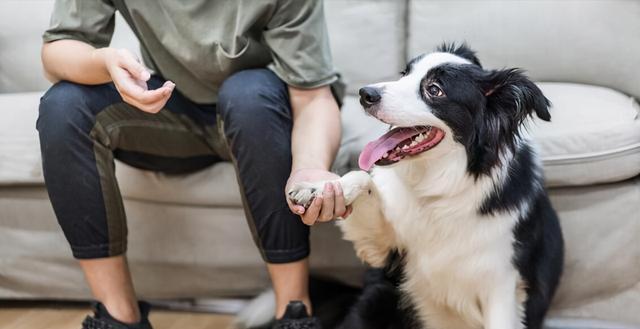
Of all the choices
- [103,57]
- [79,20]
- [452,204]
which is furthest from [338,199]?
[79,20]

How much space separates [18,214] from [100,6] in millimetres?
670

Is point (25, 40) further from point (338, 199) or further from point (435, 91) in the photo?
point (435, 91)

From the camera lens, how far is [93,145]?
59.2 inches

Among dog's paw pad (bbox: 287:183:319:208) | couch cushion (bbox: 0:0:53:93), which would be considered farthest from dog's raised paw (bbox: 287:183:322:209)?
couch cushion (bbox: 0:0:53:93)

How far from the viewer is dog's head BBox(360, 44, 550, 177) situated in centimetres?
125

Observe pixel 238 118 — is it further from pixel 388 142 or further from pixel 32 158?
pixel 32 158

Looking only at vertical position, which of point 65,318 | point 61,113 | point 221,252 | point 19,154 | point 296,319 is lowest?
point 65,318

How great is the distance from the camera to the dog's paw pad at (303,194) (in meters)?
1.30

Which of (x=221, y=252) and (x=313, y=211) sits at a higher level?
(x=313, y=211)

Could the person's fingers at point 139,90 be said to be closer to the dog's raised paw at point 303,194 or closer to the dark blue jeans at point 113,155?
the dark blue jeans at point 113,155

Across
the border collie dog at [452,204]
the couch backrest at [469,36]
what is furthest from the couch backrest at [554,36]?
the border collie dog at [452,204]

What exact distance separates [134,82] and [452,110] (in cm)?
61

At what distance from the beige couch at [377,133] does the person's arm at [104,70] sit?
1.09ft

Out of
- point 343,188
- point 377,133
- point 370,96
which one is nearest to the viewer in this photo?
point 370,96
